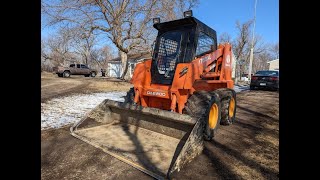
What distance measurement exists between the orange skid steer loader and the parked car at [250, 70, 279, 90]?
37.9 feet

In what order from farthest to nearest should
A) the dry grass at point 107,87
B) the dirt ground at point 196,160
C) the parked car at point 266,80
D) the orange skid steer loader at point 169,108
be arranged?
1. the parked car at point 266,80
2. the dry grass at point 107,87
3. the orange skid steer loader at point 169,108
4. the dirt ground at point 196,160

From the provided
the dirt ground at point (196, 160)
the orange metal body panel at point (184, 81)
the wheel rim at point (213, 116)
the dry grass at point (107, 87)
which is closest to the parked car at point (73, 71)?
the dry grass at point (107, 87)

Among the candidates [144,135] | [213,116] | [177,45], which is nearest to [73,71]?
[177,45]

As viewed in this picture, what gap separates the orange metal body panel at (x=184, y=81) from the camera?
4.93m

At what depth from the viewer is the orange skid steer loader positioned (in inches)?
159

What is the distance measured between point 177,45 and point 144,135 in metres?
2.27

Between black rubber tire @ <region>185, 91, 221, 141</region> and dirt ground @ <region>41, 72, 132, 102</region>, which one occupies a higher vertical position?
dirt ground @ <region>41, 72, 132, 102</region>

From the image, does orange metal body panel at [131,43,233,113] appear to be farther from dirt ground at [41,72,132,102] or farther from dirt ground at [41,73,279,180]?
dirt ground at [41,72,132,102]

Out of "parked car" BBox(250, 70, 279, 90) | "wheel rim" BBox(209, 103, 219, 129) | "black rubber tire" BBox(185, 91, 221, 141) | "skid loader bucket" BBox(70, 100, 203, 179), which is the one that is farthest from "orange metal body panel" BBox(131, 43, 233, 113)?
"parked car" BBox(250, 70, 279, 90)

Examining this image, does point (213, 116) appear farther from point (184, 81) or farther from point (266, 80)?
point (266, 80)

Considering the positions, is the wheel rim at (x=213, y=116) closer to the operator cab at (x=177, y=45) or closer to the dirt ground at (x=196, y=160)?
the dirt ground at (x=196, y=160)
